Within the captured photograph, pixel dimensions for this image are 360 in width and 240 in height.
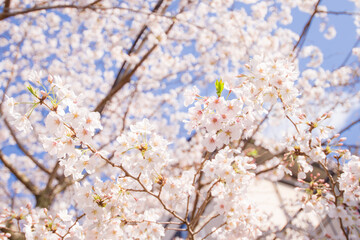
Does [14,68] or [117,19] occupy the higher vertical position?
[117,19]

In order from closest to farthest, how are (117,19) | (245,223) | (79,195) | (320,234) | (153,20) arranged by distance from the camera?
(79,195) < (245,223) < (153,20) < (117,19) < (320,234)

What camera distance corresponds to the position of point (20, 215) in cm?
301

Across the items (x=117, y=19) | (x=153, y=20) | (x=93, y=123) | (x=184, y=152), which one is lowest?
(x=93, y=123)

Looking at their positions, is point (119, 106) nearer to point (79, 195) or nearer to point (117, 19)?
point (117, 19)

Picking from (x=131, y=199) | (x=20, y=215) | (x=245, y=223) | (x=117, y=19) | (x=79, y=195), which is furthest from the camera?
(x=117, y=19)

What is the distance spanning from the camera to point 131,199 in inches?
87.2

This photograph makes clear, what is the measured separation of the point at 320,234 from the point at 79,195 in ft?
30.4

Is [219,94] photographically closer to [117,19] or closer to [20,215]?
[20,215]

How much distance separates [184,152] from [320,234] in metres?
5.53

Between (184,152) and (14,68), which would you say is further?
(184,152)

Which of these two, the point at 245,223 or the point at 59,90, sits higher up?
the point at 59,90

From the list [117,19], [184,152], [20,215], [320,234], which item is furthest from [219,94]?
[320,234]

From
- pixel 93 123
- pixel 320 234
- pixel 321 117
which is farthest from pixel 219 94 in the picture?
pixel 320 234

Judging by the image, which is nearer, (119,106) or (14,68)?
(14,68)
